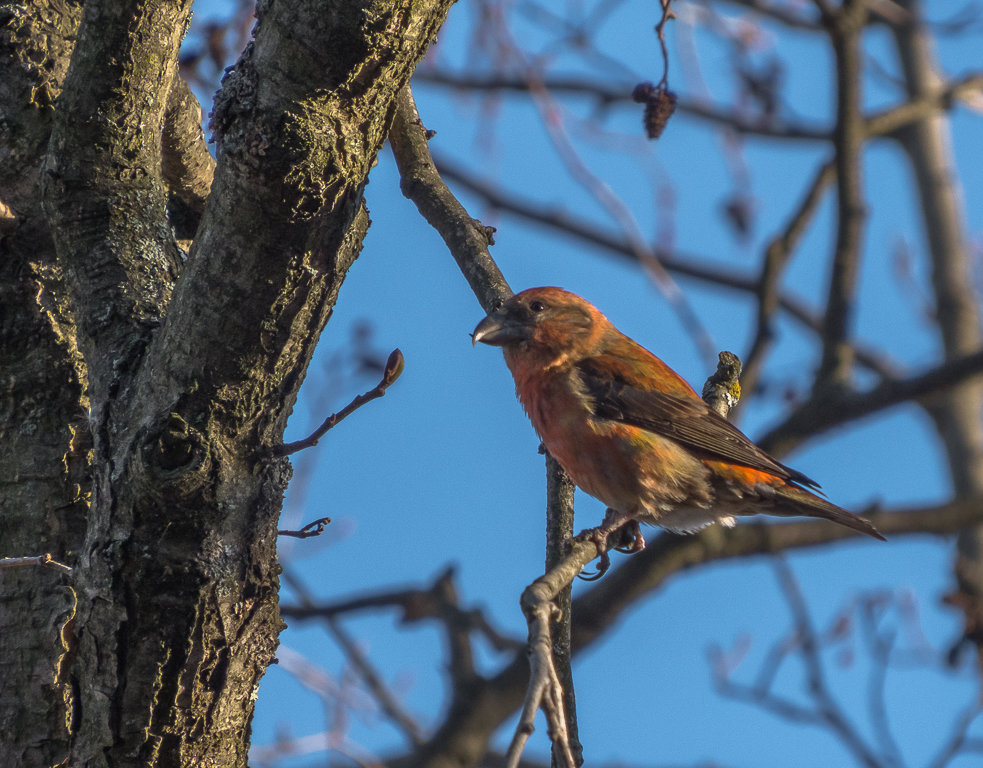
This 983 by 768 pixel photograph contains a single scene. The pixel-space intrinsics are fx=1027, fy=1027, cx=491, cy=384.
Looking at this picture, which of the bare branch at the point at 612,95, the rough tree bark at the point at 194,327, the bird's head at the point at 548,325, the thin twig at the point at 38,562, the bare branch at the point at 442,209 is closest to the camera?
the rough tree bark at the point at 194,327

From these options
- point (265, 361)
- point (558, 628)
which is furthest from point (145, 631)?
point (558, 628)

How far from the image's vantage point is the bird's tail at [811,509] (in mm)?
4020

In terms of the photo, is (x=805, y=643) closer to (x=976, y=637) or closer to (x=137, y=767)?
(x=976, y=637)

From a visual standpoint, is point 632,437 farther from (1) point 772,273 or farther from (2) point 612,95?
(2) point 612,95

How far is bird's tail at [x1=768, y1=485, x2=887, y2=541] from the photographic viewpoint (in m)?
4.02

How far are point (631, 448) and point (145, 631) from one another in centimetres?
237

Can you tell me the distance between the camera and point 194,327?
7.07 ft

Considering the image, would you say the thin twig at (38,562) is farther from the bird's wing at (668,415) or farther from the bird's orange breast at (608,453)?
the bird's wing at (668,415)

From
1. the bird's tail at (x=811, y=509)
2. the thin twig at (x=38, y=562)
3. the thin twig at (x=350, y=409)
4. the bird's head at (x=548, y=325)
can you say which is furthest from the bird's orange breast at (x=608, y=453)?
the thin twig at (x=38, y=562)

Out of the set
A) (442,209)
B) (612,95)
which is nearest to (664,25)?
(442,209)

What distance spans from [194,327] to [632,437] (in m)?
2.42

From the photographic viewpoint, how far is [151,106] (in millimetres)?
2490

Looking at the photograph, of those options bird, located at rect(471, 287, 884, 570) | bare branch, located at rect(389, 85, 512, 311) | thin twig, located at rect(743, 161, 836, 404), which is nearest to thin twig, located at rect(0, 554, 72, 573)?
bare branch, located at rect(389, 85, 512, 311)

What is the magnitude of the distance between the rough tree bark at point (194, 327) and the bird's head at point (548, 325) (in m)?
1.70
